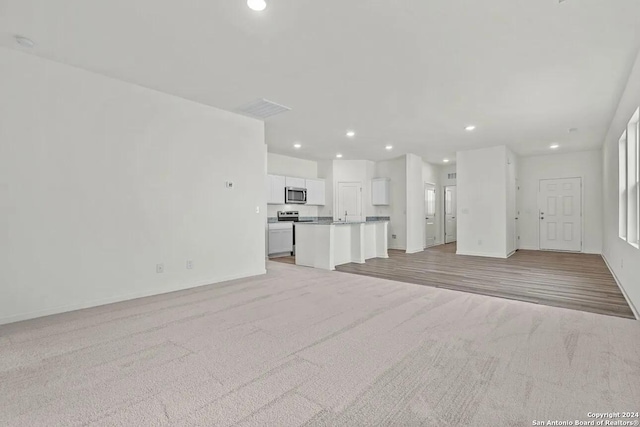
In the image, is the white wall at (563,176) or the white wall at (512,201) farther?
the white wall at (563,176)

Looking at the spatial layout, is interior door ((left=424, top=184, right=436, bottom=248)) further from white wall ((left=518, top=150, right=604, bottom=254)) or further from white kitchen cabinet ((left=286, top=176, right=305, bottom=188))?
white kitchen cabinet ((left=286, top=176, right=305, bottom=188))

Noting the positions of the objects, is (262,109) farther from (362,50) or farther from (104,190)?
(104,190)

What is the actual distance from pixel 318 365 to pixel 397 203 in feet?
24.6

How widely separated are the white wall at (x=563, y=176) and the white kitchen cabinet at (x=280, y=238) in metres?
6.46

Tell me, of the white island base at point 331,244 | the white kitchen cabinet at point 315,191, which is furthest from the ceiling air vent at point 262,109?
the white kitchen cabinet at point 315,191

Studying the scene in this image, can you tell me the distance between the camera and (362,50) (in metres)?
3.12

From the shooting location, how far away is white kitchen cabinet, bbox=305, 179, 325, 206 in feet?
28.7

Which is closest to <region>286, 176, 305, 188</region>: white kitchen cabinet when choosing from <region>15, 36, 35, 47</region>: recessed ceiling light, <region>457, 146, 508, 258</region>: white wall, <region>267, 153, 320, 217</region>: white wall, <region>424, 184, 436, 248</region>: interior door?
→ <region>267, 153, 320, 217</region>: white wall

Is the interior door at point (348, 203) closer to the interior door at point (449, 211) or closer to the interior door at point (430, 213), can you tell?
Result: the interior door at point (430, 213)

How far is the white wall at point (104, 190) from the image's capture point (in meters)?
3.15

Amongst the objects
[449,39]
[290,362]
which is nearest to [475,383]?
[290,362]

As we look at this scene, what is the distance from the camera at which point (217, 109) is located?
A: 4816 millimetres

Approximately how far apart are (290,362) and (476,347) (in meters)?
1.41

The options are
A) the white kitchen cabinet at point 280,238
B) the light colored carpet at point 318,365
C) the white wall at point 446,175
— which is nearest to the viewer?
the light colored carpet at point 318,365
